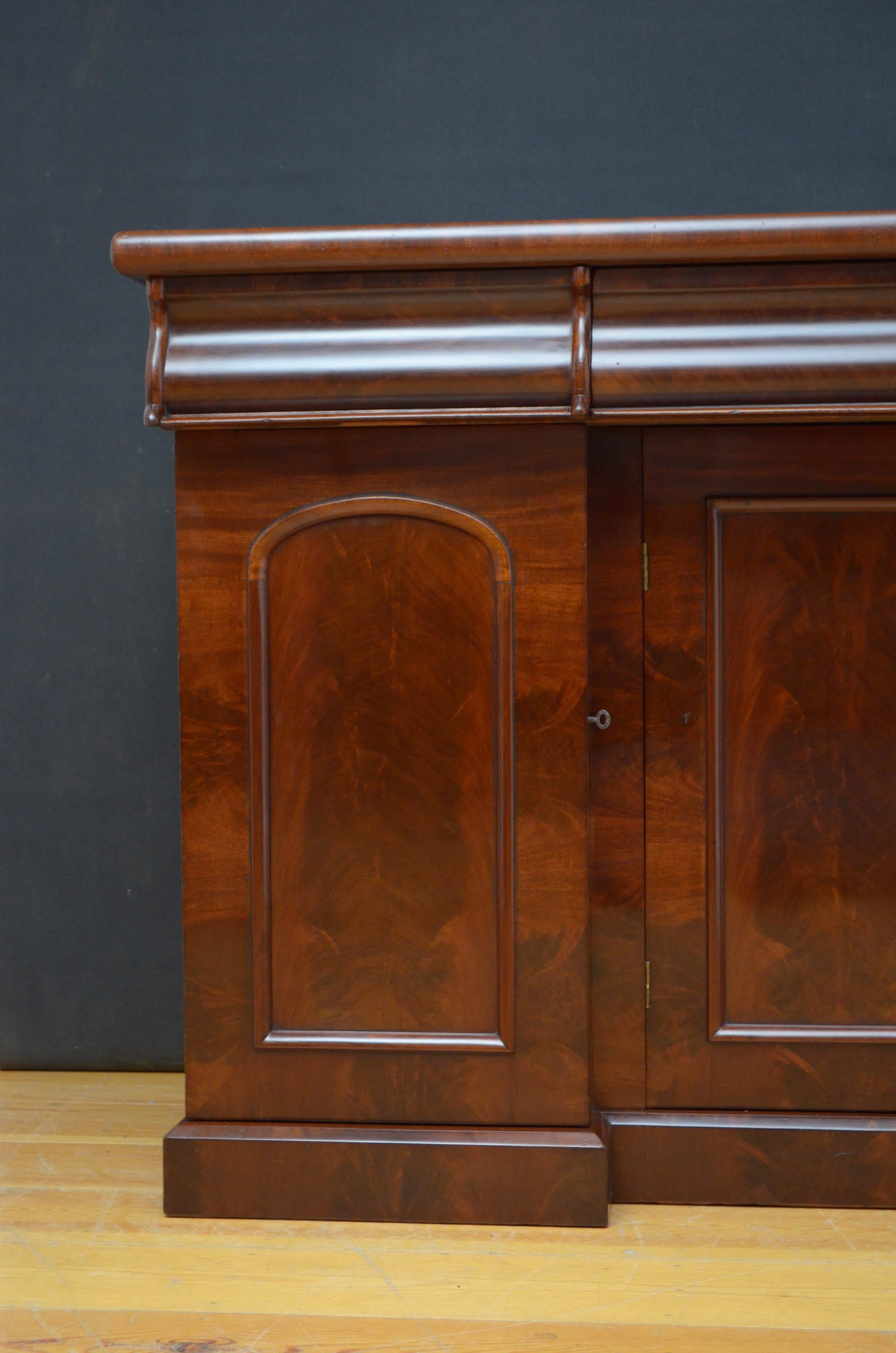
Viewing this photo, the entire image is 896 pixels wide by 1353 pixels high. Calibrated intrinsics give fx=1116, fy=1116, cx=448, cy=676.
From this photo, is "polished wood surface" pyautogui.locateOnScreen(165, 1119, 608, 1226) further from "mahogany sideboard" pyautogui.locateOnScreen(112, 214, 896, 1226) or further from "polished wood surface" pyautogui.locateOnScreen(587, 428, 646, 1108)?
"polished wood surface" pyautogui.locateOnScreen(587, 428, 646, 1108)

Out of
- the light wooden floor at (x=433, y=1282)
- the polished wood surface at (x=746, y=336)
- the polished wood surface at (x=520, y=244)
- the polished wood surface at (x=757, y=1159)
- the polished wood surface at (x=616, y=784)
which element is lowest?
the light wooden floor at (x=433, y=1282)

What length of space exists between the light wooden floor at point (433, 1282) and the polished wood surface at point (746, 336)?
4.77 ft

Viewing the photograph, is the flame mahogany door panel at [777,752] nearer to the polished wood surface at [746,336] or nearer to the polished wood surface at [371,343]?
the polished wood surface at [746,336]

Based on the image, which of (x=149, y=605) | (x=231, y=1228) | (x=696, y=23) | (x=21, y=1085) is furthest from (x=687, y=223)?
(x=21, y=1085)

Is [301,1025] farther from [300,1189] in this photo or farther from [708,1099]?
[708,1099]

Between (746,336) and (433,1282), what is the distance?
1668 millimetres

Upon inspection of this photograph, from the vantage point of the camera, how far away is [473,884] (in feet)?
6.61

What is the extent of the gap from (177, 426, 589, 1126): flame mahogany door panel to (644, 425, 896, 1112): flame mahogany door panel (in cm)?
21

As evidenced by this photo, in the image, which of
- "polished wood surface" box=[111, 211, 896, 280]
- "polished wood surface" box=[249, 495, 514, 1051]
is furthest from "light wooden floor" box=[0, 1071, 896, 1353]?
"polished wood surface" box=[111, 211, 896, 280]

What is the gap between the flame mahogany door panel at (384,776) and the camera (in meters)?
1.99

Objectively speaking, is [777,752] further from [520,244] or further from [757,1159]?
[520,244]

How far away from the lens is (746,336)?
76.0 inches

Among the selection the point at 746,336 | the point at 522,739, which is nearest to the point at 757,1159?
the point at 522,739

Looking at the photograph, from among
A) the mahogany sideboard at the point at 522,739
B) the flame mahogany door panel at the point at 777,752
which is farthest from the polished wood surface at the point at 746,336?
the flame mahogany door panel at the point at 777,752
